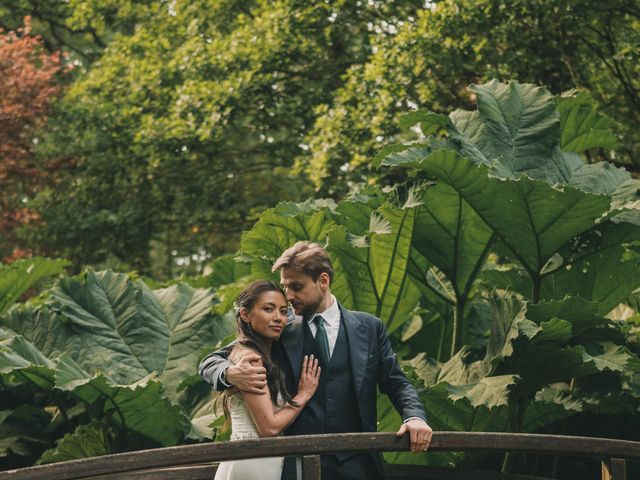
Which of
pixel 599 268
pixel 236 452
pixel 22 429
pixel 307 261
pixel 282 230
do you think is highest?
pixel 307 261

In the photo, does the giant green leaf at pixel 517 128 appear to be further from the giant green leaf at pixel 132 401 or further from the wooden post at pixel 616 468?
the giant green leaf at pixel 132 401

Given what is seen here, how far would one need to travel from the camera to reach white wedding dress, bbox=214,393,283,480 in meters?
3.47

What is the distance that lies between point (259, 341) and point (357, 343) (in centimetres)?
→ 32

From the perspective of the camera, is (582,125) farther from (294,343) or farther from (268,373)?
(268,373)

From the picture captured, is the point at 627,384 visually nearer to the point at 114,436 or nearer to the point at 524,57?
the point at 114,436

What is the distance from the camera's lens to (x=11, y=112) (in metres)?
11.7

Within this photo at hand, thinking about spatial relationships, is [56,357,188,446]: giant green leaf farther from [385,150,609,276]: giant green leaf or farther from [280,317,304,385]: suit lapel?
[280,317,304,385]: suit lapel

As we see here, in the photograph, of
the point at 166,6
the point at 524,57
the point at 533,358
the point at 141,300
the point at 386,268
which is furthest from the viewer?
the point at 166,6

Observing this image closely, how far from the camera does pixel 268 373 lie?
342 cm

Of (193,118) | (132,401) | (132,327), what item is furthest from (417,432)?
(193,118)

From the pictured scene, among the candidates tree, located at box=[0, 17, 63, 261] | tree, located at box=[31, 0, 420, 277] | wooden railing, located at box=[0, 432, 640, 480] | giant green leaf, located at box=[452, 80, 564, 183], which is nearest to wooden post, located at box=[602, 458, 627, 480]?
wooden railing, located at box=[0, 432, 640, 480]

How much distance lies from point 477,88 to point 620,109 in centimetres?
405

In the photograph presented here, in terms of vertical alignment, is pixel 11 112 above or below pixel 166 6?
below

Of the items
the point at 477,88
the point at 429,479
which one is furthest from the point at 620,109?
the point at 429,479
